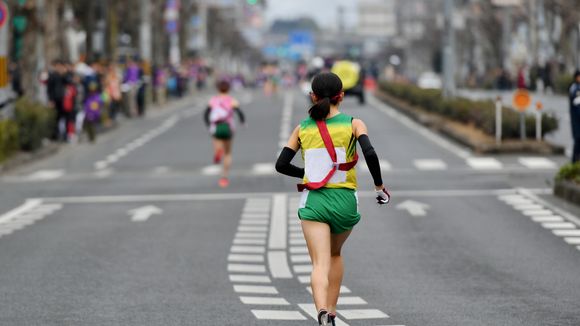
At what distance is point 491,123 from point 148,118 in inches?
843

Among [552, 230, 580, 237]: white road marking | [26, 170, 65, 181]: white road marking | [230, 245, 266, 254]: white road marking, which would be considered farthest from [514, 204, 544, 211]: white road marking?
[26, 170, 65, 181]: white road marking

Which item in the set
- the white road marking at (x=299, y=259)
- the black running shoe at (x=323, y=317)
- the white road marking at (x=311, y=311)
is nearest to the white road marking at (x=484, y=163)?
the white road marking at (x=299, y=259)

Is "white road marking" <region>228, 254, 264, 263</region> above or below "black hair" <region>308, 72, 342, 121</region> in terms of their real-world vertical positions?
below

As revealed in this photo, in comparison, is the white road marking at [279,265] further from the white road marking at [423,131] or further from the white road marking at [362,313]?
the white road marking at [423,131]

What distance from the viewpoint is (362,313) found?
11.2 meters

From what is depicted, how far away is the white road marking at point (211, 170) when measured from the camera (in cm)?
2812

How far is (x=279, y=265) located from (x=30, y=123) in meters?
18.7

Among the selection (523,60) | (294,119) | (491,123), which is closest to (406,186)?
(491,123)

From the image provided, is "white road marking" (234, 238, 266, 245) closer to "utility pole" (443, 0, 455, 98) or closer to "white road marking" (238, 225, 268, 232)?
"white road marking" (238, 225, 268, 232)

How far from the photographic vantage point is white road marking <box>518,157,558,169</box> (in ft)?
93.4

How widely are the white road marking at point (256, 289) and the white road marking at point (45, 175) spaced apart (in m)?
14.5

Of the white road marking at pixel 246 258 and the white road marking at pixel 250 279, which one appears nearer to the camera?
the white road marking at pixel 250 279

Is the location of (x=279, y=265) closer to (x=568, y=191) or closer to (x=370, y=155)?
(x=370, y=155)

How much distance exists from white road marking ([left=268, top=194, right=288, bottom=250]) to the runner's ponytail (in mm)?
6345
